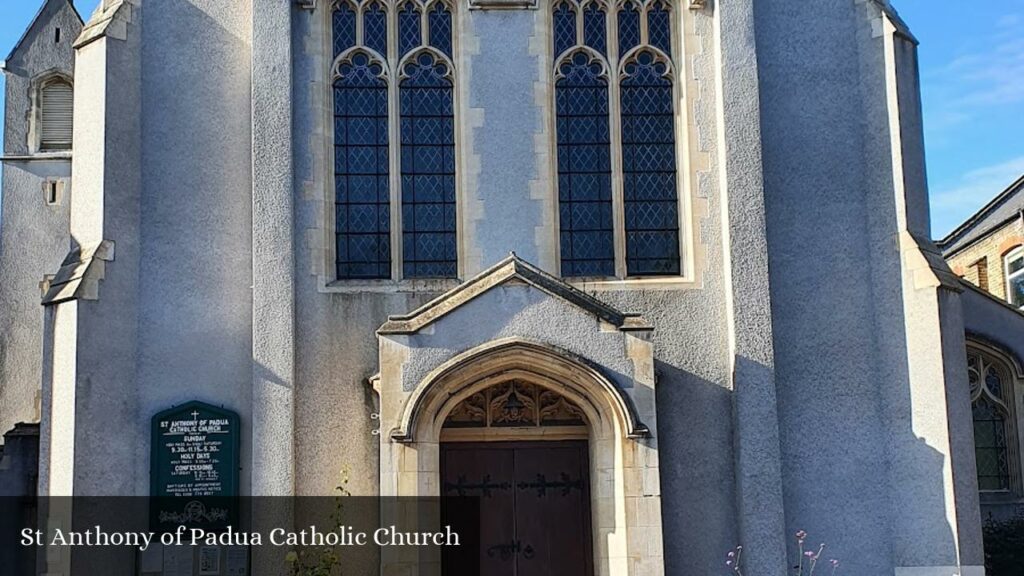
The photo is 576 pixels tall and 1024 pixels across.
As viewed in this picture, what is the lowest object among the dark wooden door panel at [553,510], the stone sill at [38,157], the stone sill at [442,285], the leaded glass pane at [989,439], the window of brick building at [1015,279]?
the dark wooden door panel at [553,510]

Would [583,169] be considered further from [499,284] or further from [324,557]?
[324,557]

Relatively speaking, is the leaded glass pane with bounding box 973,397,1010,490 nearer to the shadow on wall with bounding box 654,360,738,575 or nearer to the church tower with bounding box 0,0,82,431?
the shadow on wall with bounding box 654,360,738,575

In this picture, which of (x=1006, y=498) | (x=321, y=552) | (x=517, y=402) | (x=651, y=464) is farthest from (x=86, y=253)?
(x=1006, y=498)

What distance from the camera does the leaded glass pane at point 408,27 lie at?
14422 millimetres

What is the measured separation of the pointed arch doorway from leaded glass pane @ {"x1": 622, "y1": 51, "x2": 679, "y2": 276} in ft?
6.63

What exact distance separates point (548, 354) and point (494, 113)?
314cm

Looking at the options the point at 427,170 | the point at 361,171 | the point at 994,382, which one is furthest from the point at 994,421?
the point at 361,171

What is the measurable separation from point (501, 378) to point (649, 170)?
3.15 m

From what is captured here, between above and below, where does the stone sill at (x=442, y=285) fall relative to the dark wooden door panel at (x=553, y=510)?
above

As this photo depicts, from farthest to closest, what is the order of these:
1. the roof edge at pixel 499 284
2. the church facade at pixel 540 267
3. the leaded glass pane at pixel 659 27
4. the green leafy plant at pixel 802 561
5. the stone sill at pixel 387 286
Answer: the leaded glass pane at pixel 659 27 → the stone sill at pixel 387 286 → the green leafy plant at pixel 802 561 → the church facade at pixel 540 267 → the roof edge at pixel 499 284

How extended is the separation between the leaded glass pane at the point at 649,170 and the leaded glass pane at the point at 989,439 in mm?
5864

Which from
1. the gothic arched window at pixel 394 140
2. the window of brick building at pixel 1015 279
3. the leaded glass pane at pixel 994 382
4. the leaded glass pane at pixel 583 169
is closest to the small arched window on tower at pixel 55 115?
the gothic arched window at pixel 394 140

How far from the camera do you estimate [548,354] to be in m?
12.6

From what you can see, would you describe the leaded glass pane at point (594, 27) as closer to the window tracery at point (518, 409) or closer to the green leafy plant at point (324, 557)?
the window tracery at point (518, 409)
